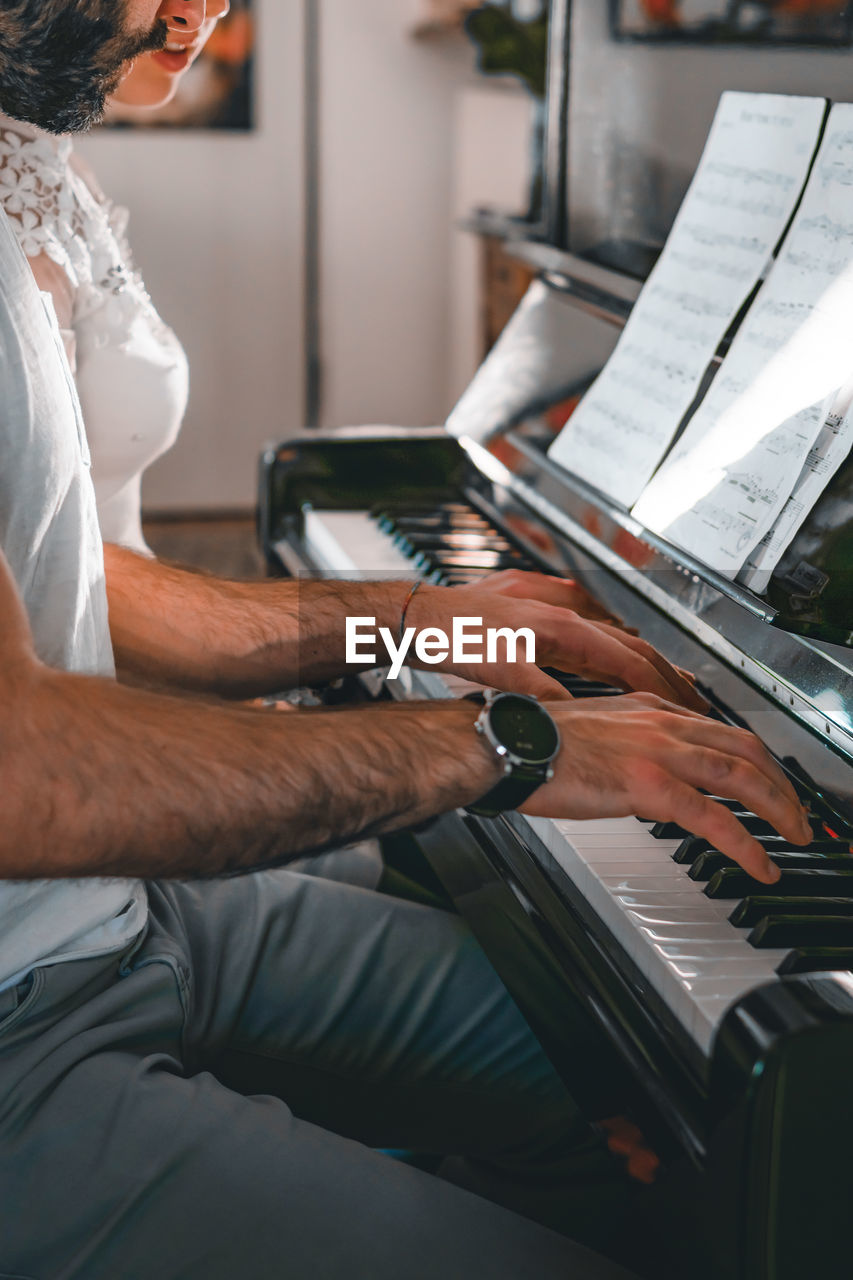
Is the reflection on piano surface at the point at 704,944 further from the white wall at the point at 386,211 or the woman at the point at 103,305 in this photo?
the white wall at the point at 386,211

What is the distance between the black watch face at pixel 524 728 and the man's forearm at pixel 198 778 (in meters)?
0.02

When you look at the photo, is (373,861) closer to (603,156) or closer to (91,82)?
(91,82)

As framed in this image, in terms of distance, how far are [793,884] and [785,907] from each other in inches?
1.0

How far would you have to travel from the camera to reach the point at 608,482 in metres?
1.43

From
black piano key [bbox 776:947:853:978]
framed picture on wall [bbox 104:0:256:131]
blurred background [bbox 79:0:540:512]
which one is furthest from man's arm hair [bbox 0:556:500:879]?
framed picture on wall [bbox 104:0:256:131]

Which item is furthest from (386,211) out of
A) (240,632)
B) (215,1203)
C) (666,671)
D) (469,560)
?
(215,1203)

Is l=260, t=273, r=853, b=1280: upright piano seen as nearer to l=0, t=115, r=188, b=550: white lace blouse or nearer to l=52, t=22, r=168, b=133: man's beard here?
l=0, t=115, r=188, b=550: white lace blouse

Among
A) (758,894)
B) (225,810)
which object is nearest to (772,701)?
(758,894)

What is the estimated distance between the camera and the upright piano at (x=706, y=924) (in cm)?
71

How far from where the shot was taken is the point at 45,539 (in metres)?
0.98

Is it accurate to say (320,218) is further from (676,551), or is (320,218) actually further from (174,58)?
(676,551)

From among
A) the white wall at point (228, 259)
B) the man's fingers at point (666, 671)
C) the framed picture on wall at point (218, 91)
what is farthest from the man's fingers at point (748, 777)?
the framed picture on wall at point (218, 91)

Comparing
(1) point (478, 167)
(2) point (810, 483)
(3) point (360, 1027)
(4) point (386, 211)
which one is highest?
(1) point (478, 167)

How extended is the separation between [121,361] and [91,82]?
41 cm
